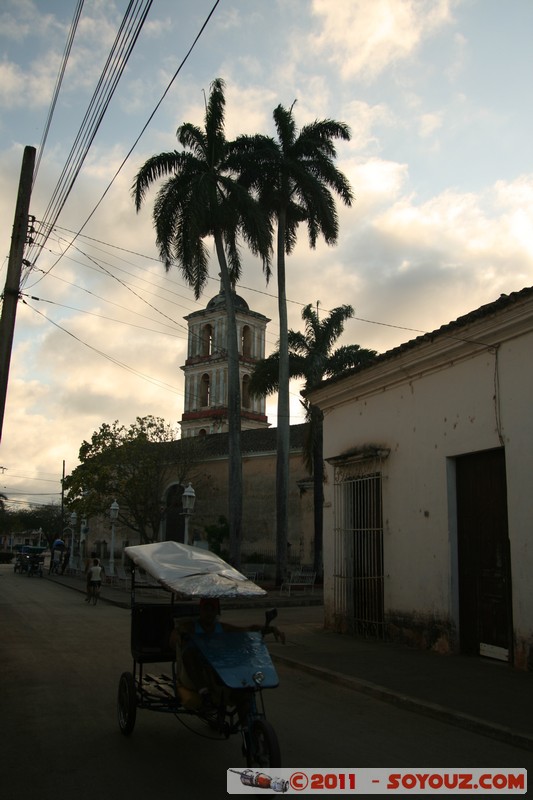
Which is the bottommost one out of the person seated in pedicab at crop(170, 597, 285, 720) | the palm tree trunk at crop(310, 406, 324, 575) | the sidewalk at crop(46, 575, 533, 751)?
the sidewalk at crop(46, 575, 533, 751)

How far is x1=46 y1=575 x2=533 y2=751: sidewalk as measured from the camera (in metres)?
6.72

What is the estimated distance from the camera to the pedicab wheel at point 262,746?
4.56m

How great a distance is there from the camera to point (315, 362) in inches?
1064

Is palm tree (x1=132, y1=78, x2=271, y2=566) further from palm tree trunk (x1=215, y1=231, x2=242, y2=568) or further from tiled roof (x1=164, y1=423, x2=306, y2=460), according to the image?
tiled roof (x1=164, y1=423, x2=306, y2=460)

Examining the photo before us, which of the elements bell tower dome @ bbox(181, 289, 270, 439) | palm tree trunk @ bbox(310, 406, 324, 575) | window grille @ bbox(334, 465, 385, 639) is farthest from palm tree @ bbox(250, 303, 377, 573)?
bell tower dome @ bbox(181, 289, 270, 439)

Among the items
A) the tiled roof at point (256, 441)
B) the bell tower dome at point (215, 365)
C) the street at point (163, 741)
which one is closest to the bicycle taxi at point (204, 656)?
the street at point (163, 741)

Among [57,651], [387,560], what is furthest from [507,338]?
[57,651]

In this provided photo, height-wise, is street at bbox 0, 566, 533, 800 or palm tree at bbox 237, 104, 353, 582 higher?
palm tree at bbox 237, 104, 353, 582

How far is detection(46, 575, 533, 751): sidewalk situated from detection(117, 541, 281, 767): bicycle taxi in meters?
2.30

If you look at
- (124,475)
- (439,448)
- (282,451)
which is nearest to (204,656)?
(439,448)

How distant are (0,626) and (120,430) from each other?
22.7 m

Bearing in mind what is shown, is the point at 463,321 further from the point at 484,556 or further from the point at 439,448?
the point at 484,556

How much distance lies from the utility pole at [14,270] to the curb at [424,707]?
23.9 ft

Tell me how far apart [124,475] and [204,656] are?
103ft
